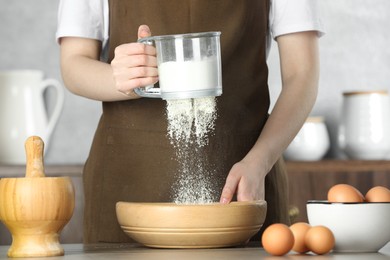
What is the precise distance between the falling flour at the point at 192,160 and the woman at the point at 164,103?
17mm

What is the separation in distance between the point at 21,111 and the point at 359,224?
6.18 ft

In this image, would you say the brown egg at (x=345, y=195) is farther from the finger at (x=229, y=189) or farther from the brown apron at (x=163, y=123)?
the brown apron at (x=163, y=123)

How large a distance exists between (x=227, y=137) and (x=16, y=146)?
50.2 inches

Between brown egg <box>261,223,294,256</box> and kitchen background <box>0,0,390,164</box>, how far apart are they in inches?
77.9

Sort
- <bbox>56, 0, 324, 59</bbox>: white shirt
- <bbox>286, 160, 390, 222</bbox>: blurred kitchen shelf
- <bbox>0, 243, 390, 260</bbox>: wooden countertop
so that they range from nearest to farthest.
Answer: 1. <bbox>0, 243, 390, 260</bbox>: wooden countertop
2. <bbox>56, 0, 324, 59</bbox>: white shirt
3. <bbox>286, 160, 390, 222</bbox>: blurred kitchen shelf

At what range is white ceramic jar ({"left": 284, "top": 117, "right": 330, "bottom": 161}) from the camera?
3.04 meters

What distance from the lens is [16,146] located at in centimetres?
300

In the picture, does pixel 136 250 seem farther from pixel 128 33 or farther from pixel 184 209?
pixel 128 33

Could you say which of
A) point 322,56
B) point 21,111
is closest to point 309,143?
point 322,56

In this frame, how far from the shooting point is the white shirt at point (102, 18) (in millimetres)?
1943

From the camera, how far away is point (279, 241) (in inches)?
52.1

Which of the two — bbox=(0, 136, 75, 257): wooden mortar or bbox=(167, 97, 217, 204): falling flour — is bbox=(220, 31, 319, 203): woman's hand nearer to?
bbox=(167, 97, 217, 204): falling flour

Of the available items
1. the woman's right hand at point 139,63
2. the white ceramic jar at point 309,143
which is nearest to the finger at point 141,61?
the woman's right hand at point 139,63

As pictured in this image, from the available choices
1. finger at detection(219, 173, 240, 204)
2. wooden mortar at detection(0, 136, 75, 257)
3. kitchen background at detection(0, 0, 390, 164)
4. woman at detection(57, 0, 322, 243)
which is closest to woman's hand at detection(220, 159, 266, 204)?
finger at detection(219, 173, 240, 204)
